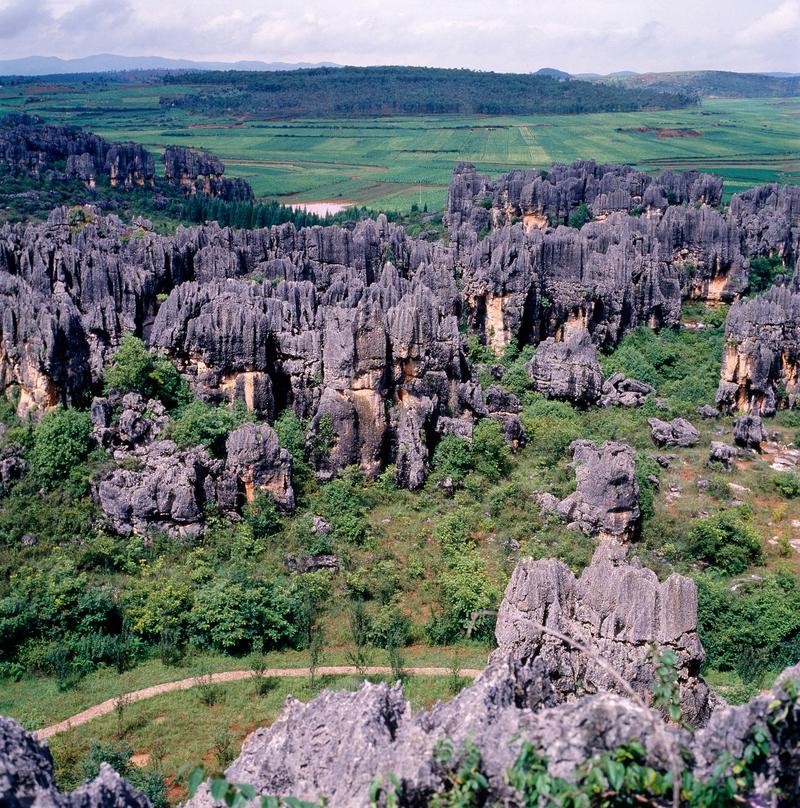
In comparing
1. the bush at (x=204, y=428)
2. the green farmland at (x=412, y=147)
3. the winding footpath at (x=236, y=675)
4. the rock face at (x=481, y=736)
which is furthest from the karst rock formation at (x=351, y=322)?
the green farmland at (x=412, y=147)

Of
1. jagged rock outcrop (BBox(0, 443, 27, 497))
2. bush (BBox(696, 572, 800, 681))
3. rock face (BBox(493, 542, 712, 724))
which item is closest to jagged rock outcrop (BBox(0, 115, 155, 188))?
jagged rock outcrop (BBox(0, 443, 27, 497))

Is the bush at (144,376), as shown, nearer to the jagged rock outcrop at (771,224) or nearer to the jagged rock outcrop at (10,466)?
the jagged rock outcrop at (10,466)

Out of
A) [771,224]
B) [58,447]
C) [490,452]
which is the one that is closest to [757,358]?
[490,452]

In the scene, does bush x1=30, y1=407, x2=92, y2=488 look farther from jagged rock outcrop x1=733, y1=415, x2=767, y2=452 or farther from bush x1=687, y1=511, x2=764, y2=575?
jagged rock outcrop x1=733, y1=415, x2=767, y2=452

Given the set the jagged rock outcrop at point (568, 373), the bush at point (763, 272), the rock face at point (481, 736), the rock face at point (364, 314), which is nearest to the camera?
the rock face at point (481, 736)

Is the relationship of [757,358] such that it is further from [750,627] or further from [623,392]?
[750,627]

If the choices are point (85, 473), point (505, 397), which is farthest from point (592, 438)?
point (85, 473)

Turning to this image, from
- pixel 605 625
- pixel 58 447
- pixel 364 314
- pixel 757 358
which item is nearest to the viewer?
pixel 605 625
